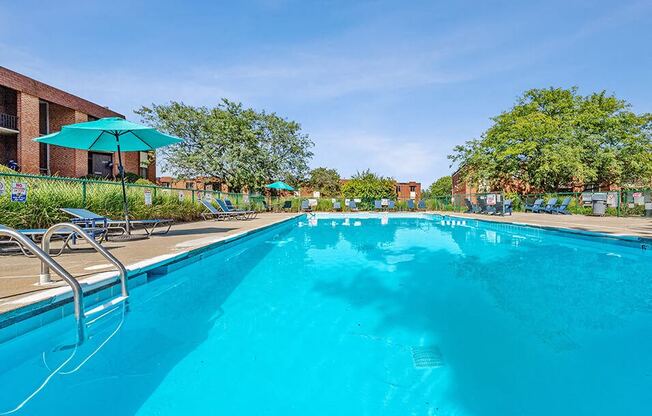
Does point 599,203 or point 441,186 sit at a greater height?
point 441,186

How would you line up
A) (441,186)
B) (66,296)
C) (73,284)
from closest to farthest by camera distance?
(73,284), (66,296), (441,186)

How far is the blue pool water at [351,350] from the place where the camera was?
1719 millimetres

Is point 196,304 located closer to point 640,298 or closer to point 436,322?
point 436,322

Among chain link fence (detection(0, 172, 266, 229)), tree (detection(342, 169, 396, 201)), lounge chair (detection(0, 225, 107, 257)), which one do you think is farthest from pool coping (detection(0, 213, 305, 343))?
tree (detection(342, 169, 396, 201))

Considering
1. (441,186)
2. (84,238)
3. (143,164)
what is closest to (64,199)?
(84,238)

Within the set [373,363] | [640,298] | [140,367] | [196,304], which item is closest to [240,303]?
[196,304]

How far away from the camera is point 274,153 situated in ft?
86.9

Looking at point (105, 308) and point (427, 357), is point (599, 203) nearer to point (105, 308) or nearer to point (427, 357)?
point (427, 357)

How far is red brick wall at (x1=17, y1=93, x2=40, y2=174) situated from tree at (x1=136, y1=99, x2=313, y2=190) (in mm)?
7051

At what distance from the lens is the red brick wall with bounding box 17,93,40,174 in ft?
54.8

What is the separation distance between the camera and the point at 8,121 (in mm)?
16656

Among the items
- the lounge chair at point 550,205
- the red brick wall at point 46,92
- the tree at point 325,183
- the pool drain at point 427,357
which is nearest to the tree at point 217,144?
the red brick wall at point 46,92

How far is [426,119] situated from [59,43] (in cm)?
1752

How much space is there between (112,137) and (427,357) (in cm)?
720
